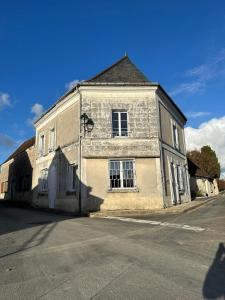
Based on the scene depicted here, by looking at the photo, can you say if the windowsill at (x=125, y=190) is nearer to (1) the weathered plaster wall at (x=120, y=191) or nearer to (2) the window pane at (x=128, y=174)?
(1) the weathered plaster wall at (x=120, y=191)

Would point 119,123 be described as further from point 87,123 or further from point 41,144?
point 41,144

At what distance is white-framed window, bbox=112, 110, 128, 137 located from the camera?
1519cm

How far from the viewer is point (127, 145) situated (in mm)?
14773

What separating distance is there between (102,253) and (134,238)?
166 cm

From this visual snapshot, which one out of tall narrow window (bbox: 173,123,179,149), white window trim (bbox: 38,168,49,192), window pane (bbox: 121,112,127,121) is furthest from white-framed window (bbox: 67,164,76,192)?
tall narrow window (bbox: 173,123,179,149)

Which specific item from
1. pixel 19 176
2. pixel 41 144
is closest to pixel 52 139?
pixel 41 144

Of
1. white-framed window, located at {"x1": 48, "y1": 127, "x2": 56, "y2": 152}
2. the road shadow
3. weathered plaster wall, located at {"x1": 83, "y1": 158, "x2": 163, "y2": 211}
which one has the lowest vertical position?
the road shadow

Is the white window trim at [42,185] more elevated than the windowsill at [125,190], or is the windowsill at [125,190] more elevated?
the white window trim at [42,185]

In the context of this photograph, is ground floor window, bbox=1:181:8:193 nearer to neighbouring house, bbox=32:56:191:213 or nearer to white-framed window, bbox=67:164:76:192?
neighbouring house, bbox=32:56:191:213

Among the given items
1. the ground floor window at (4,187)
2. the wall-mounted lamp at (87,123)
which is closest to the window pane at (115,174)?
the wall-mounted lamp at (87,123)

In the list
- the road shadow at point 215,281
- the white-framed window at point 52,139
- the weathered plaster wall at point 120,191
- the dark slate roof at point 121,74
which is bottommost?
the road shadow at point 215,281

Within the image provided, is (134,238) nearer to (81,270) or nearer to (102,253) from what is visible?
(102,253)

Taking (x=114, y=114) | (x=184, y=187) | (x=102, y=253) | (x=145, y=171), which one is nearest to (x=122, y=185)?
(x=145, y=171)

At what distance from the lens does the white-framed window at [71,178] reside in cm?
1535
